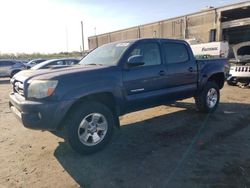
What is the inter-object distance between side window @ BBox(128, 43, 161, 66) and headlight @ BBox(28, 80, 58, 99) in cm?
181

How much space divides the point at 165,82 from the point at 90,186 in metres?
2.92

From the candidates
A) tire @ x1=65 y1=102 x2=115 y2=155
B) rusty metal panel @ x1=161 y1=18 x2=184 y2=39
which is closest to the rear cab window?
tire @ x1=65 y1=102 x2=115 y2=155

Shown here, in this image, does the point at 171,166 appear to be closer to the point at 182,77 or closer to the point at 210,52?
the point at 182,77

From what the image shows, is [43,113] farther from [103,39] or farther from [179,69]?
[103,39]

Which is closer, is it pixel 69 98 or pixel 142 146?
pixel 69 98

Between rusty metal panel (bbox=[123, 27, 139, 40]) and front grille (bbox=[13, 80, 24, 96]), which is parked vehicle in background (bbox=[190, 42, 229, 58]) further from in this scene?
rusty metal panel (bbox=[123, 27, 139, 40])

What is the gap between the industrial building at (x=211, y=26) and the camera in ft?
98.6

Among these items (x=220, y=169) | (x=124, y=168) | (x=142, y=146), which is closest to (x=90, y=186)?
(x=124, y=168)

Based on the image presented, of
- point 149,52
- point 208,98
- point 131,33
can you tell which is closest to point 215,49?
point 208,98

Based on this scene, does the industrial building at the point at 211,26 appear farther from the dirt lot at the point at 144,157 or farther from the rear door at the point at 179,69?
the dirt lot at the point at 144,157

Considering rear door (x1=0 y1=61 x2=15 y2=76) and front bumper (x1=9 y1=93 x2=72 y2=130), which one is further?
rear door (x1=0 y1=61 x2=15 y2=76)

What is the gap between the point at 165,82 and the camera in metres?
5.59

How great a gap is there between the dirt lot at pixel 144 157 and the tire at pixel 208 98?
0.47m

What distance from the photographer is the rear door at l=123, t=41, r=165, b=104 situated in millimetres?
4863
